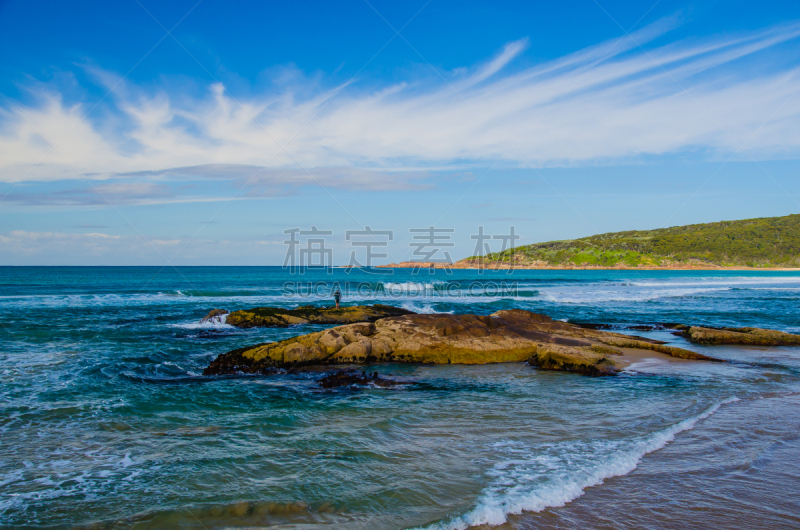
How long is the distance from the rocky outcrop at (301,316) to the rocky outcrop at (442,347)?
7.38 meters

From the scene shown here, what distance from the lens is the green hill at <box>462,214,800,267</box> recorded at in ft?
385

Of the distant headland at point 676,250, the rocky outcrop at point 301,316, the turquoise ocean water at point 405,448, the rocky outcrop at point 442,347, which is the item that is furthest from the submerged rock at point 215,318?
the distant headland at point 676,250

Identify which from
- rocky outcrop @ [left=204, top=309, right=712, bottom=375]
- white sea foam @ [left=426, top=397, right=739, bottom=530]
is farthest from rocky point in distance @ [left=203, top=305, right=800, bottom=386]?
white sea foam @ [left=426, top=397, right=739, bottom=530]

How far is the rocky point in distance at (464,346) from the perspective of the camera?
12945 millimetres

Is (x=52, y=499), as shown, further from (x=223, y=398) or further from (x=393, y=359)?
(x=393, y=359)

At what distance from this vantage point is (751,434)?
7.26m

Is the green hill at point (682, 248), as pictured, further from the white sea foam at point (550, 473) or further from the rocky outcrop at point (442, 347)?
the white sea foam at point (550, 473)

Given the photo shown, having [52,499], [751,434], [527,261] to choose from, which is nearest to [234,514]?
[52,499]

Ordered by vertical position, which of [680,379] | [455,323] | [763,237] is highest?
[763,237]

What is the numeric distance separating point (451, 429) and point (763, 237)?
153m

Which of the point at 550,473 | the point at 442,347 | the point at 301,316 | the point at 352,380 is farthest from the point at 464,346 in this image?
the point at 301,316

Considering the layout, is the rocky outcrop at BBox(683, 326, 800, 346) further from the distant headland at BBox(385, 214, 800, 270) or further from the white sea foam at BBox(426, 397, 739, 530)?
the distant headland at BBox(385, 214, 800, 270)

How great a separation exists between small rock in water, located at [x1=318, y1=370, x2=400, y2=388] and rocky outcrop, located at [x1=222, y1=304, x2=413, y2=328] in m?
10.4

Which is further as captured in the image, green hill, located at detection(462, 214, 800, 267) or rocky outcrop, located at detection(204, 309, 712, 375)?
green hill, located at detection(462, 214, 800, 267)
